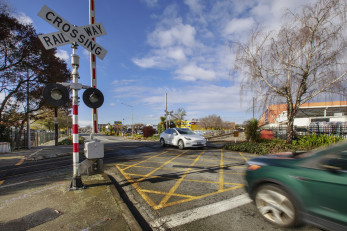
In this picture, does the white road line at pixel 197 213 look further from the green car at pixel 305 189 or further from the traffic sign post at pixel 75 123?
the traffic sign post at pixel 75 123

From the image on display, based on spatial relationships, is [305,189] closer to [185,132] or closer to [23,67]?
[185,132]

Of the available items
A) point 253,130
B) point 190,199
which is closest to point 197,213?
point 190,199

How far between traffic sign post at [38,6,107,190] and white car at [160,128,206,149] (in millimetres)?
7305

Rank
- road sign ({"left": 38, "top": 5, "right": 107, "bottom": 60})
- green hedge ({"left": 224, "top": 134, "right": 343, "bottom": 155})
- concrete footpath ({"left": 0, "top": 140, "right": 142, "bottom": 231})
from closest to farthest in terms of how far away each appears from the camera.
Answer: concrete footpath ({"left": 0, "top": 140, "right": 142, "bottom": 231}) < road sign ({"left": 38, "top": 5, "right": 107, "bottom": 60}) < green hedge ({"left": 224, "top": 134, "right": 343, "bottom": 155})

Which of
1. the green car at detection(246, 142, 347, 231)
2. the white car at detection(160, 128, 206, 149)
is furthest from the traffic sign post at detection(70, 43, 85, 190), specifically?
the white car at detection(160, 128, 206, 149)

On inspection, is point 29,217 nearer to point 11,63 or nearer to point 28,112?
point 11,63

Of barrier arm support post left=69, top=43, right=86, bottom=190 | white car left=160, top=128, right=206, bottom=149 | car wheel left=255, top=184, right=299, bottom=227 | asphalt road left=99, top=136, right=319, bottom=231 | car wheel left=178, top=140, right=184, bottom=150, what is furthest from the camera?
car wheel left=178, top=140, right=184, bottom=150

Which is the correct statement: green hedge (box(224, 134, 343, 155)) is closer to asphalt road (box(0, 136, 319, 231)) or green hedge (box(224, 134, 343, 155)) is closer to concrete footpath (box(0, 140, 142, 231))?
asphalt road (box(0, 136, 319, 231))

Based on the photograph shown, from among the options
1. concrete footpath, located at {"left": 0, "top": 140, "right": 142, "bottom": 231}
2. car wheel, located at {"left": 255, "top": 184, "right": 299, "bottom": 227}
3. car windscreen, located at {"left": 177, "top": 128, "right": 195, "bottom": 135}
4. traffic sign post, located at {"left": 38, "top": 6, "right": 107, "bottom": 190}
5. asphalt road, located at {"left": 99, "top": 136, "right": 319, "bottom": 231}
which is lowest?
asphalt road, located at {"left": 99, "top": 136, "right": 319, "bottom": 231}

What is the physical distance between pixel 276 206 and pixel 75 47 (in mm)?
4986

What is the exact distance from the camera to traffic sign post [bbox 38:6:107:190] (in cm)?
345

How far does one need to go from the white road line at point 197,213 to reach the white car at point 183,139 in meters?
7.25

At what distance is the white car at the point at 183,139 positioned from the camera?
10945mm

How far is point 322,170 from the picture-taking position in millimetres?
2242
